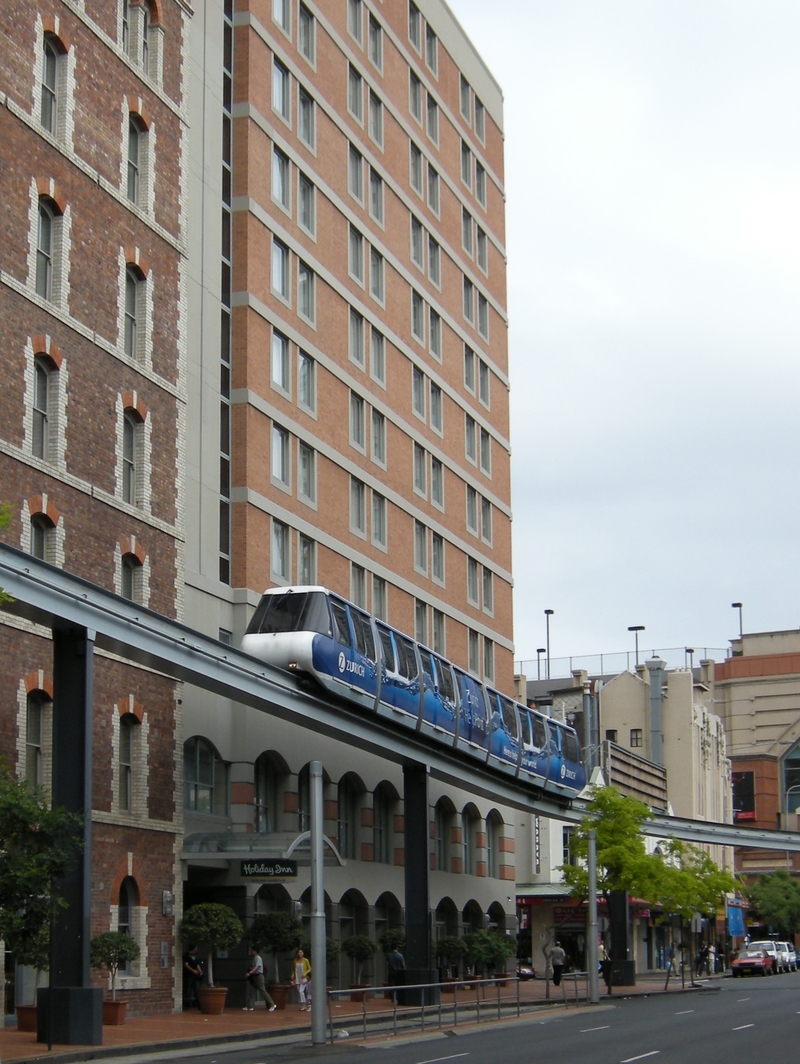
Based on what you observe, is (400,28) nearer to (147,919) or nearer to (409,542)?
(409,542)

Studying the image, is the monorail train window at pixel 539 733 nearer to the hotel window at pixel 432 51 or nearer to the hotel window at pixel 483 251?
the hotel window at pixel 483 251

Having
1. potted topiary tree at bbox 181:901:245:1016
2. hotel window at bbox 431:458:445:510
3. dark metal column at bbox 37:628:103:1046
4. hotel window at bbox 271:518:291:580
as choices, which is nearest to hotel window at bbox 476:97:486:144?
hotel window at bbox 431:458:445:510

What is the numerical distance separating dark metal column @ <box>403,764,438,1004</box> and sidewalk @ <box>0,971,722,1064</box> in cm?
143

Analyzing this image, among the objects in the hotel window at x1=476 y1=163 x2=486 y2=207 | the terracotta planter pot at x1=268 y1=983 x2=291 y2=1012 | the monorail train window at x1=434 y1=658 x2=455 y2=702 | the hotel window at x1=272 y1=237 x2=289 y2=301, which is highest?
the hotel window at x1=476 y1=163 x2=486 y2=207

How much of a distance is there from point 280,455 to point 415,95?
70.7 feet

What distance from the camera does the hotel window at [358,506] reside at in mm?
52125

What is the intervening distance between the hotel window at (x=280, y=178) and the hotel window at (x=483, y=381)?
64.0 ft

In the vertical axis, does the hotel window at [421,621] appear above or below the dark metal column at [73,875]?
above

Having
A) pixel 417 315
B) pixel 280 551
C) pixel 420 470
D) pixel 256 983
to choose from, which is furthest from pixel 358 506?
pixel 256 983

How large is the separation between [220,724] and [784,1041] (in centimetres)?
1726

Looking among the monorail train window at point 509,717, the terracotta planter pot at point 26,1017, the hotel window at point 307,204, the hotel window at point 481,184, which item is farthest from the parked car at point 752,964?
Answer: the terracotta planter pot at point 26,1017

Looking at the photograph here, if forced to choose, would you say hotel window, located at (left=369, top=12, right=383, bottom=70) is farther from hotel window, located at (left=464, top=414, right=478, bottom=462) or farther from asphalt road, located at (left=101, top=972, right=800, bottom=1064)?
asphalt road, located at (left=101, top=972, right=800, bottom=1064)

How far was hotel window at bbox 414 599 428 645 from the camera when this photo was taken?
57188 mm

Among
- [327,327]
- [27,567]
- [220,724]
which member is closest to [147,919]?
[220,724]
